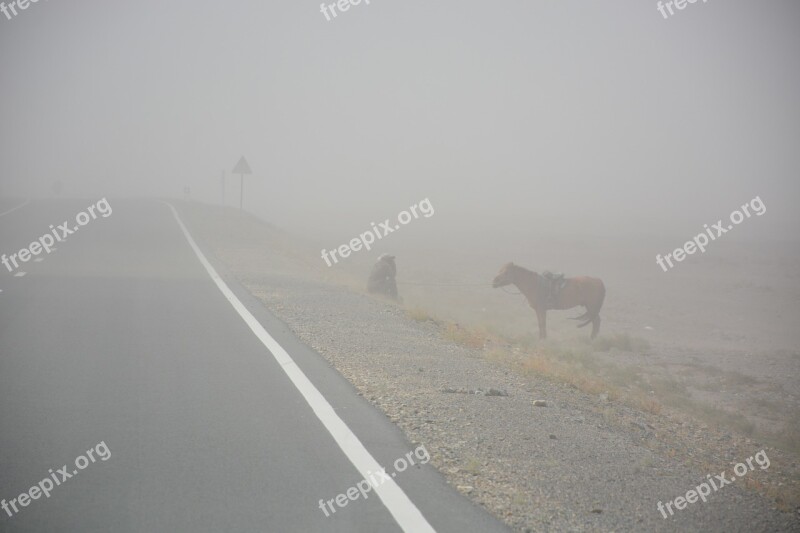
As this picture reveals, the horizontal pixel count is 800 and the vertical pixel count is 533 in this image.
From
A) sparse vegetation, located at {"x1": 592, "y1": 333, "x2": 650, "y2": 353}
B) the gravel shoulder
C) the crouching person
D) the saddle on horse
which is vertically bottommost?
sparse vegetation, located at {"x1": 592, "y1": 333, "x2": 650, "y2": 353}

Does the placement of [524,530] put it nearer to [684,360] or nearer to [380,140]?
[684,360]

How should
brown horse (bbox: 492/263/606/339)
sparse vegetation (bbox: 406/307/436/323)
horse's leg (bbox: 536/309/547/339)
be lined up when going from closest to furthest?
sparse vegetation (bbox: 406/307/436/323), horse's leg (bbox: 536/309/547/339), brown horse (bbox: 492/263/606/339)

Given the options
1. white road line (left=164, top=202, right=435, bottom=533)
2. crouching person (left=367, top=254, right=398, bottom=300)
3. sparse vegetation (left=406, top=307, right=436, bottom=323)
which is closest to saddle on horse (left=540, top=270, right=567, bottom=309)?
crouching person (left=367, top=254, right=398, bottom=300)

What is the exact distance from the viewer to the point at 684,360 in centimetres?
1526

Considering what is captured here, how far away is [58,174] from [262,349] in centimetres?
11259

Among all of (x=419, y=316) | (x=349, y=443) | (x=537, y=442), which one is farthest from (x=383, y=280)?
(x=349, y=443)

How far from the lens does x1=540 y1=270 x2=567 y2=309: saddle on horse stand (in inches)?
685

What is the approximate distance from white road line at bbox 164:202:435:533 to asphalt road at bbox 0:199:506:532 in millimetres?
17

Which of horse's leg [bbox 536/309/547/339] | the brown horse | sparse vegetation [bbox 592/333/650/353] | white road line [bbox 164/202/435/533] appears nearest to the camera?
white road line [bbox 164/202/435/533]

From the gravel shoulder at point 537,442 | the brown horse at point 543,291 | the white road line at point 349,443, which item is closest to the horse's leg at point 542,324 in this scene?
the brown horse at point 543,291

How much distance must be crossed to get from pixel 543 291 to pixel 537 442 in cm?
1176

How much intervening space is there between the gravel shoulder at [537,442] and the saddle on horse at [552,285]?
21.3 feet

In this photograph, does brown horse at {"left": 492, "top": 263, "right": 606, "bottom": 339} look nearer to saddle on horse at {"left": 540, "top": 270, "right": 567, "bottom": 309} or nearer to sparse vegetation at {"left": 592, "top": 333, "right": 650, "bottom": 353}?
saddle on horse at {"left": 540, "top": 270, "right": 567, "bottom": 309}

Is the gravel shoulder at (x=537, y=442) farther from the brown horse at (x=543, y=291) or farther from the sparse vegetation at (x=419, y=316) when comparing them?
the brown horse at (x=543, y=291)
